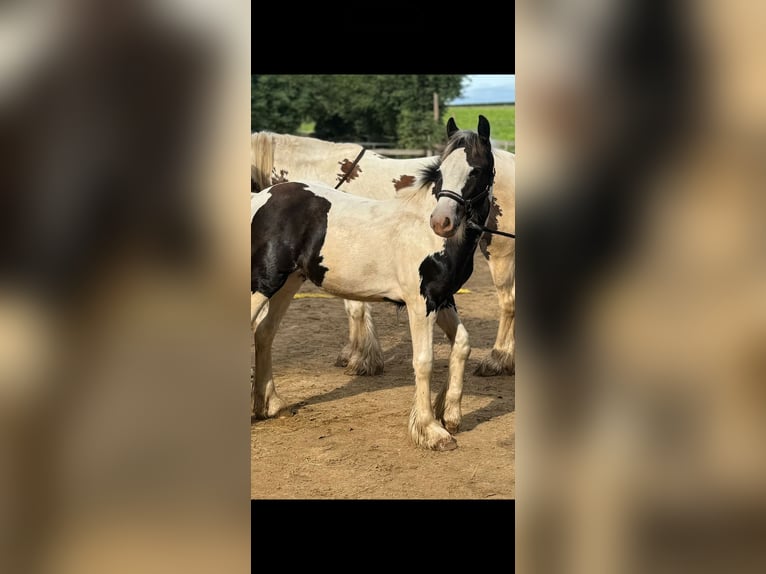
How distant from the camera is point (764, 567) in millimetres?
1836

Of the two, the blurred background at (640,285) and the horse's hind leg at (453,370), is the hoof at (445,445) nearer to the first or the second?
the horse's hind leg at (453,370)

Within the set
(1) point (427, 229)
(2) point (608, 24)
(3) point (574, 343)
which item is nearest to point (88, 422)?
(3) point (574, 343)

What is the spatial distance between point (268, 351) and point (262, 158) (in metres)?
1.98

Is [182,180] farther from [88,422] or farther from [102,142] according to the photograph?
[88,422]

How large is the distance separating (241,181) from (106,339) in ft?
1.58

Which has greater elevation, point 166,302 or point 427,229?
point 427,229

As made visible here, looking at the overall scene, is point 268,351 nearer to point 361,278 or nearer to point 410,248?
point 361,278

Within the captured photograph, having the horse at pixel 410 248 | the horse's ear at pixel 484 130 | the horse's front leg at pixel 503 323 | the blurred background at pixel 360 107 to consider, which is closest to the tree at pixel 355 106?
the blurred background at pixel 360 107

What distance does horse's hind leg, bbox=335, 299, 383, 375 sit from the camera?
6230 millimetres

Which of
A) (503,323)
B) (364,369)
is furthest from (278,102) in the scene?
(503,323)

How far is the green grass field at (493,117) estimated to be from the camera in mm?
20961

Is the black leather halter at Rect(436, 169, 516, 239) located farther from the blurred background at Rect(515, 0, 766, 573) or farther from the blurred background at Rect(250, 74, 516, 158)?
the blurred background at Rect(250, 74, 516, 158)

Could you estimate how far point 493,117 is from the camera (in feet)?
73.3

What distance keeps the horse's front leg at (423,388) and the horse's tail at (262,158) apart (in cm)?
237
